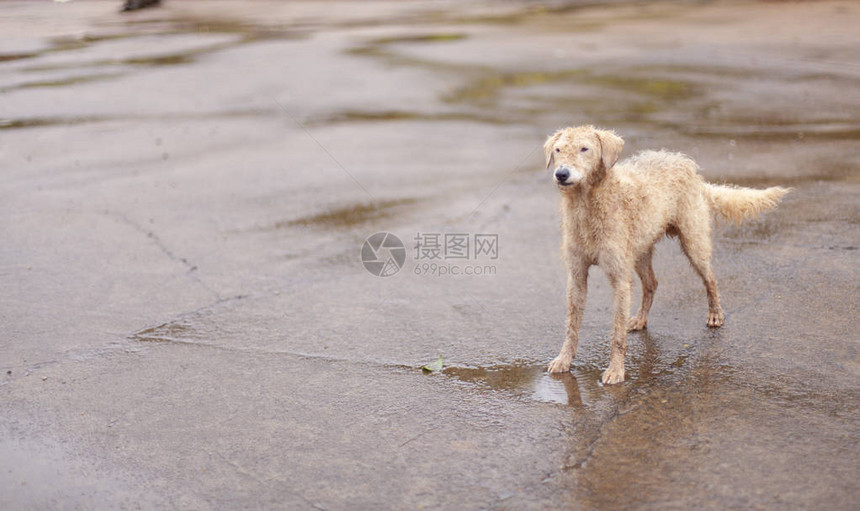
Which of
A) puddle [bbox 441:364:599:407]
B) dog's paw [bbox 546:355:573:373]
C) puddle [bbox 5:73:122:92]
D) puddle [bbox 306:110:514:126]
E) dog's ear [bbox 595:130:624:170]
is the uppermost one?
dog's ear [bbox 595:130:624:170]

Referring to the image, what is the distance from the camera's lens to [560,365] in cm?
480

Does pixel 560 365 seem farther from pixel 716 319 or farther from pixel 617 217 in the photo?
pixel 716 319

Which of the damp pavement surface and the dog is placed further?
the dog

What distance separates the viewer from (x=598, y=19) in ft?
66.6

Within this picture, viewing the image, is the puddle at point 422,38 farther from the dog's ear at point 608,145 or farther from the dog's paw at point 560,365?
the dog's paw at point 560,365

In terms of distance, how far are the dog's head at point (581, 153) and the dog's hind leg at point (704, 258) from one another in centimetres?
94

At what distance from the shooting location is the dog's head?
14.6ft

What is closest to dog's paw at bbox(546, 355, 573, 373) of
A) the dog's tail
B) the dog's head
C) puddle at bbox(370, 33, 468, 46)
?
the dog's head

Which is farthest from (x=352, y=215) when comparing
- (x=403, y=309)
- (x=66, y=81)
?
(x=66, y=81)

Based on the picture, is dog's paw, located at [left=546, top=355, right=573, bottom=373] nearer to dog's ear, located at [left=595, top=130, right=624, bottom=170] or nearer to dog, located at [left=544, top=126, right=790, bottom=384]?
Answer: dog, located at [left=544, top=126, right=790, bottom=384]

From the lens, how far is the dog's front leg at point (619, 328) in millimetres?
4625

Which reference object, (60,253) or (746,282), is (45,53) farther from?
(746,282)

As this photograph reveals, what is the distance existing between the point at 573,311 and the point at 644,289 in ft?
2.62

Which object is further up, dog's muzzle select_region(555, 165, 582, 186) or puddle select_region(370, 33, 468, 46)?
dog's muzzle select_region(555, 165, 582, 186)
